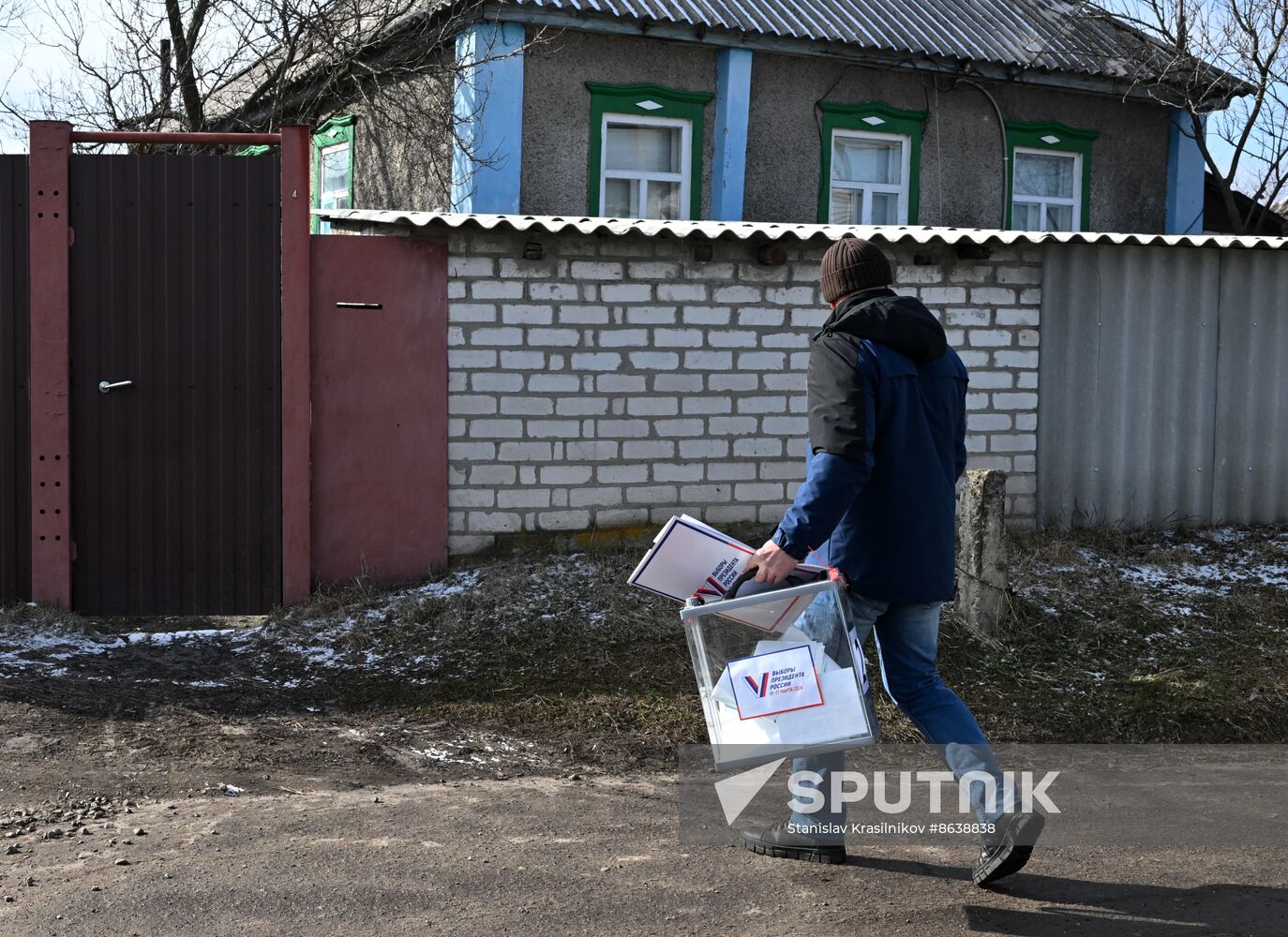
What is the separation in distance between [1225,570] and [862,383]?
493cm

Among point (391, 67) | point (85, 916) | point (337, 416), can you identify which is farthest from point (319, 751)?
point (391, 67)

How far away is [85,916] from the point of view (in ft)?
10.4

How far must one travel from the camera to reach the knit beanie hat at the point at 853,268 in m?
3.56

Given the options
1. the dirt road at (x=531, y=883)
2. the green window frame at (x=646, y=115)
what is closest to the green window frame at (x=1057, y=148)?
the green window frame at (x=646, y=115)

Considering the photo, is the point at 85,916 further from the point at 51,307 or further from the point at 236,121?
the point at 236,121

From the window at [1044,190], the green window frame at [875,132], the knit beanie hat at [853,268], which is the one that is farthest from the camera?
the window at [1044,190]

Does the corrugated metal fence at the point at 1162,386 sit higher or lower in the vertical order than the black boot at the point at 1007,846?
higher

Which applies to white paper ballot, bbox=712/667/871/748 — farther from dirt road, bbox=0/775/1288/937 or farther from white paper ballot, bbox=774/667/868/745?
dirt road, bbox=0/775/1288/937

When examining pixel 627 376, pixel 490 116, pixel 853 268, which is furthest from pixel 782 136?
pixel 853 268

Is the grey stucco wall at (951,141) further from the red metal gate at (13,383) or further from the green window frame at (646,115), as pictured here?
the red metal gate at (13,383)

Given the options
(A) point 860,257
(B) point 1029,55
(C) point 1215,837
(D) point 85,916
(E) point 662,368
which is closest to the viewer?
(D) point 85,916

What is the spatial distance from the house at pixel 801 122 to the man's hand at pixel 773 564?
7.71 m

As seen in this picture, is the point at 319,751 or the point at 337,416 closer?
the point at 319,751
